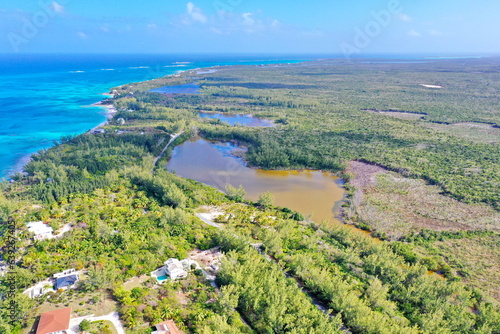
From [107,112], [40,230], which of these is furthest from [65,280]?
[107,112]

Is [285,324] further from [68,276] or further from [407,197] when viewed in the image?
[407,197]

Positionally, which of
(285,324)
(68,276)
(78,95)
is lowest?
(285,324)

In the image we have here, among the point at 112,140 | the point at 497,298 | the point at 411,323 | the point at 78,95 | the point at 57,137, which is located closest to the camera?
the point at 411,323

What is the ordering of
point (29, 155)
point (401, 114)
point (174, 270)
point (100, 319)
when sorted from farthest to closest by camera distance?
1. point (401, 114)
2. point (29, 155)
3. point (174, 270)
4. point (100, 319)

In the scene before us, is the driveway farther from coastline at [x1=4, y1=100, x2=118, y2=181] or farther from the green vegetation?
coastline at [x1=4, y1=100, x2=118, y2=181]

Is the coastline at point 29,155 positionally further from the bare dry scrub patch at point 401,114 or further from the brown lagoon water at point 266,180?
the bare dry scrub patch at point 401,114

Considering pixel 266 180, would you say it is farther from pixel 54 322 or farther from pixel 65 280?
pixel 54 322

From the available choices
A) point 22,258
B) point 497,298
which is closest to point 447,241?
point 497,298
